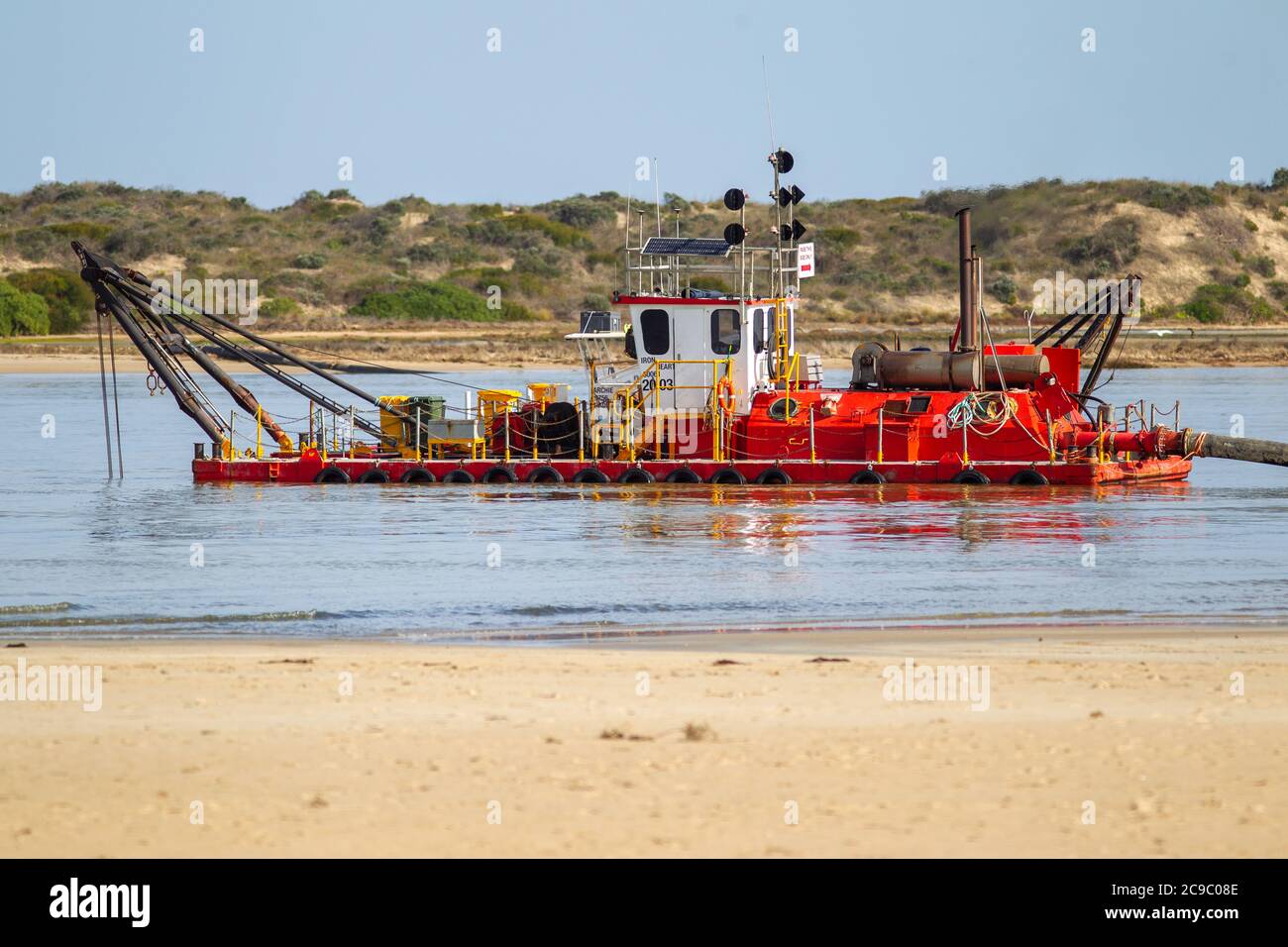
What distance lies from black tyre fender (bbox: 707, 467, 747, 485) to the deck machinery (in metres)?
0.02

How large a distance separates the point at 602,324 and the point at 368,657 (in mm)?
13275

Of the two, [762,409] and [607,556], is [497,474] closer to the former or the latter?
[762,409]

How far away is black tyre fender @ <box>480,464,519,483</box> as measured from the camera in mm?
24953

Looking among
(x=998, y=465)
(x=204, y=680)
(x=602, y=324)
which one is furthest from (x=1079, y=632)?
(x=602, y=324)

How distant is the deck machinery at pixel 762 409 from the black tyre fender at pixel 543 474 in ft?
0.07

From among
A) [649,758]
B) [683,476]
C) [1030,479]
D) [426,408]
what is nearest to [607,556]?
[683,476]

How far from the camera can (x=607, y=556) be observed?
17891 mm

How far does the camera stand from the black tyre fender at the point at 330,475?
2542 cm

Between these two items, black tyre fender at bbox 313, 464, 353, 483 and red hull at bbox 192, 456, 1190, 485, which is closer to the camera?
red hull at bbox 192, 456, 1190, 485

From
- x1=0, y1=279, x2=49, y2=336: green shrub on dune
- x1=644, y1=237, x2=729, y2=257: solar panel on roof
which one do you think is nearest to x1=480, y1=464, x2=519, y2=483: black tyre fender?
x1=644, y1=237, x2=729, y2=257: solar panel on roof

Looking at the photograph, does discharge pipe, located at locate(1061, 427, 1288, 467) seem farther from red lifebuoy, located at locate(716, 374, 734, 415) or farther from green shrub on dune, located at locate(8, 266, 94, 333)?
green shrub on dune, located at locate(8, 266, 94, 333)

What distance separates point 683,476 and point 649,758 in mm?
15758

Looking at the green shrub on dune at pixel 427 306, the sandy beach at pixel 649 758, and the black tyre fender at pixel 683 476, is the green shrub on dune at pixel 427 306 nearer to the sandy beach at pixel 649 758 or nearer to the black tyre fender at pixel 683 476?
the black tyre fender at pixel 683 476
